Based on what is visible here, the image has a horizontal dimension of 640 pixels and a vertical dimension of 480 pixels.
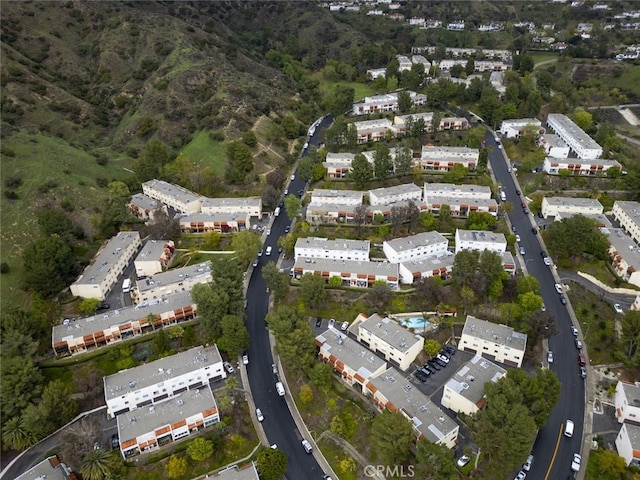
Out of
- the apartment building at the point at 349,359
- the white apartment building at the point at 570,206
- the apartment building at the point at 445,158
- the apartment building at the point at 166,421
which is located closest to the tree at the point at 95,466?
the apartment building at the point at 166,421

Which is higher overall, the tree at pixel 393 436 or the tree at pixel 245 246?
the tree at pixel 245 246

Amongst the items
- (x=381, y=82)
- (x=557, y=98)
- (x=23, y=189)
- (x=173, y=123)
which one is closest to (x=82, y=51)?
(x=173, y=123)

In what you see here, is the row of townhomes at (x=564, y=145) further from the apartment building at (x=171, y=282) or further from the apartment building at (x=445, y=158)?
the apartment building at (x=171, y=282)

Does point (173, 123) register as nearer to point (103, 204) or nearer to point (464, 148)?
point (103, 204)

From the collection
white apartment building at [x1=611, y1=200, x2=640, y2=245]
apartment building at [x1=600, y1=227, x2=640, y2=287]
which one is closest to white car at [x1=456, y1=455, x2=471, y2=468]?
apartment building at [x1=600, y1=227, x2=640, y2=287]

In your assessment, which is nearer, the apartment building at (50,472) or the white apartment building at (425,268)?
the apartment building at (50,472)

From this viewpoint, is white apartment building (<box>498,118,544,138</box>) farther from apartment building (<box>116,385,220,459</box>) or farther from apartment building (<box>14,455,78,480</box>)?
apartment building (<box>14,455,78,480</box>)
